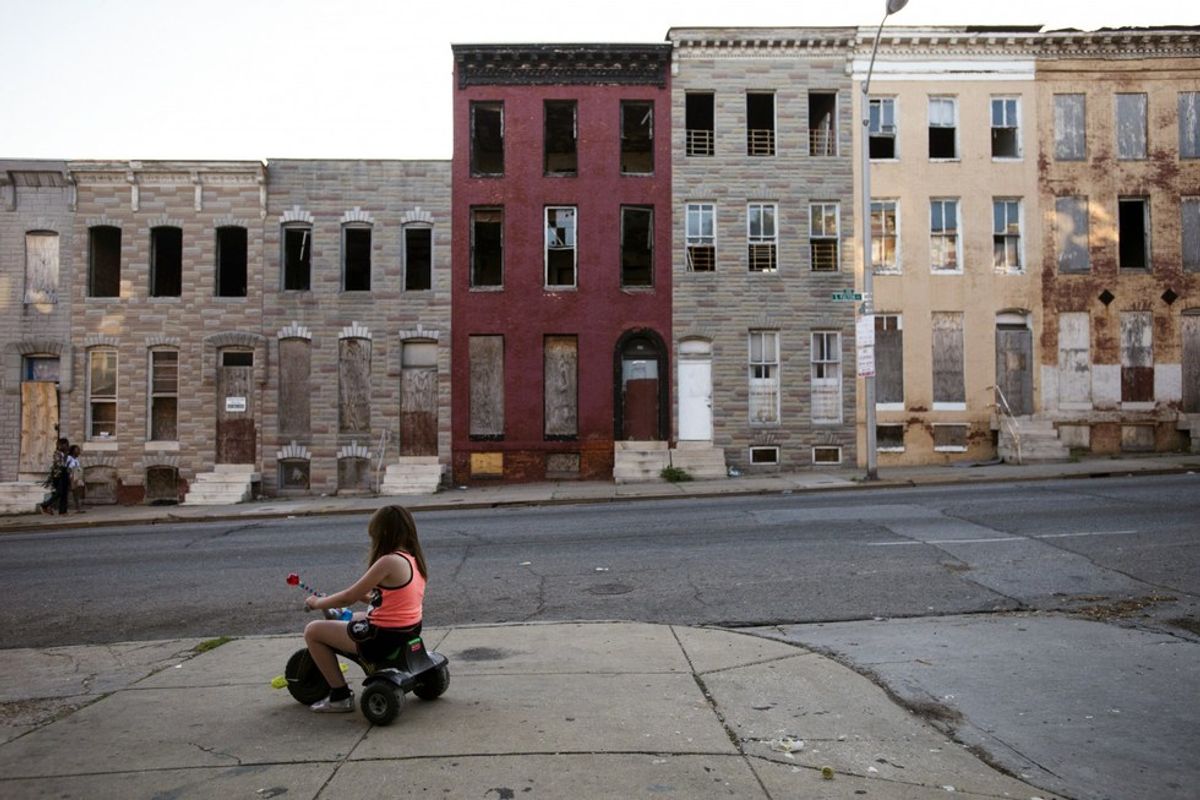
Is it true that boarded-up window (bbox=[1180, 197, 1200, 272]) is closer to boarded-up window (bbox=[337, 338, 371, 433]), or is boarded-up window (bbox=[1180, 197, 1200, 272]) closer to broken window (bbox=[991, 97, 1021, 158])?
broken window (bbox=[991, 97, 1021, 158])

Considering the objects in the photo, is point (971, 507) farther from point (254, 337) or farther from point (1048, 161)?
point (254, 337)

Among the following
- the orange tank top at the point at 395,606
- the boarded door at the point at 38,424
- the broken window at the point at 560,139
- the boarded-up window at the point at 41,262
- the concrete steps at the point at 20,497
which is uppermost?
the broken window at the point at 560,139

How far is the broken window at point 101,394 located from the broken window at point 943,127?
23.6 metres

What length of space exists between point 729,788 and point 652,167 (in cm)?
2175

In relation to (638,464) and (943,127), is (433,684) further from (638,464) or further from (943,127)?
(943,127)

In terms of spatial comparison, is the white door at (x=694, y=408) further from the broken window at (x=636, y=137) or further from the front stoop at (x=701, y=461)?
the broken window at (x=636, y=137)

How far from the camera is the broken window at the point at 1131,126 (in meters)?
24.0

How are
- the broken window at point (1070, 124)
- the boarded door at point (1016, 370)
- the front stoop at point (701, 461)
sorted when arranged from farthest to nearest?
the broken window at point (1070, 124)
the boarded door at point (1016, 370)
the front stoop at point (701, 461)

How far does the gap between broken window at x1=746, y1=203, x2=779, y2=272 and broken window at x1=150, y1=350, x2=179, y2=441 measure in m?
16.2

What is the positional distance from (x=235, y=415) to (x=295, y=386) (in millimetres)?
1816

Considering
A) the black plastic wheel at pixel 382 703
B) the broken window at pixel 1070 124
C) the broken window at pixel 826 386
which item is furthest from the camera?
the broken window at pixel 1070 124

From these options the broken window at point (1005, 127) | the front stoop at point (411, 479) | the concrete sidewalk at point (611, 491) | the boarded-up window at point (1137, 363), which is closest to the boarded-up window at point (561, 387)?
the concrete sidewalk at point (611, 491)

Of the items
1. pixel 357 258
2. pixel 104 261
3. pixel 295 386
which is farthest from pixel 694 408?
pixel 104 261

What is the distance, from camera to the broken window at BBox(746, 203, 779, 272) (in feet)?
77.8
